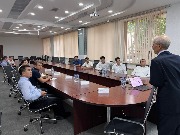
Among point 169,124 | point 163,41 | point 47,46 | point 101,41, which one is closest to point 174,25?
point 163,41

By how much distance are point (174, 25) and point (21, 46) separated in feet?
50.0

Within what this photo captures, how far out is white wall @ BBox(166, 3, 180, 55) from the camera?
530 cm

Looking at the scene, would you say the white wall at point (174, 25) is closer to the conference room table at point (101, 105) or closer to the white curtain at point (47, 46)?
the conference room table at point (101, 105)

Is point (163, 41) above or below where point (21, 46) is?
below

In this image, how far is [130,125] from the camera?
2.04 m

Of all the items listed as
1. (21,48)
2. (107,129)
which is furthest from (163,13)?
(21,48)

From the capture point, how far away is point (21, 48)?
17078 millimetres

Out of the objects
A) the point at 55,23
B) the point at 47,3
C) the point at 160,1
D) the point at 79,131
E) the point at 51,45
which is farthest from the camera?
the point at 51,45

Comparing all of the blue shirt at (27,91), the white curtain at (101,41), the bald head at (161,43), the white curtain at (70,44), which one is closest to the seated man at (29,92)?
the blue shirt at (27,91)

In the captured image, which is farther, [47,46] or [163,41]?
[47,46]

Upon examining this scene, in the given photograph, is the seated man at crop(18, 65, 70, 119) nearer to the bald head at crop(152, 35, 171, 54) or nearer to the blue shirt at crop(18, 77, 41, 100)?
the blue shirt at crop(18, 77, 41, 100)

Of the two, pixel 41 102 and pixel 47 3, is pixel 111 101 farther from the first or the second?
pixel 47 3

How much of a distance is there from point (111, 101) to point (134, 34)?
218 inches

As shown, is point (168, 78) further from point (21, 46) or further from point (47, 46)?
point (21, 46)
